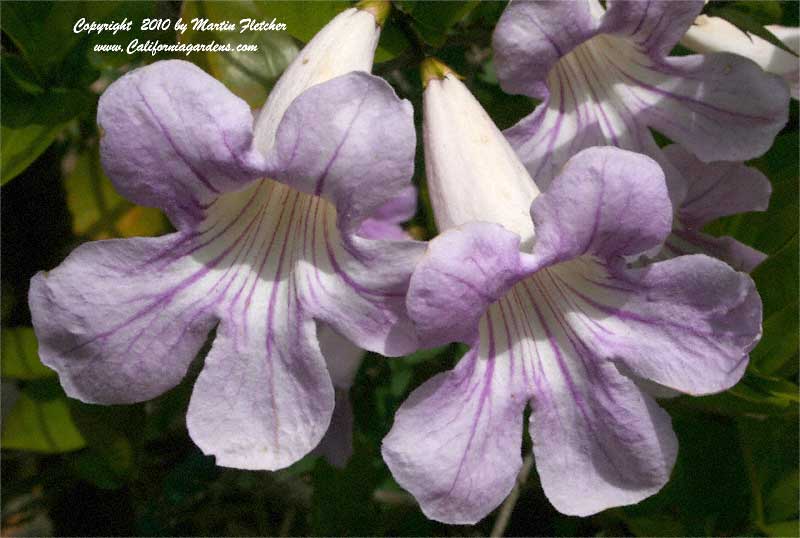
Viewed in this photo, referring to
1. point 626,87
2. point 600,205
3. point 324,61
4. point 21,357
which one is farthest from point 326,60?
point 21,357

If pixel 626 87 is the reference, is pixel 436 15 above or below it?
above

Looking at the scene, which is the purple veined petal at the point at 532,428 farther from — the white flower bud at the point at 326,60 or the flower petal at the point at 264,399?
the white flower bud at the point at 326,60

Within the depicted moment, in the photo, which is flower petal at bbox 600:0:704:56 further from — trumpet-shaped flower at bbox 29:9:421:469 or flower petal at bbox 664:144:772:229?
trumpet-shaped flower at bbox 29:9:421:469

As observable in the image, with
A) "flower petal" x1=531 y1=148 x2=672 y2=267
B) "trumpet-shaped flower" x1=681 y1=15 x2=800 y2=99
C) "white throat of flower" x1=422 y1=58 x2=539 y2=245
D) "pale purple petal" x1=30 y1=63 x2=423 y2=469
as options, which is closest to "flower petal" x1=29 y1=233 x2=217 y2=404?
"pale purple petal" x1=30 y1=63 x2=423 y2=469

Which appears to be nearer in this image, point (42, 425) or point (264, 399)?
point (264, 399)

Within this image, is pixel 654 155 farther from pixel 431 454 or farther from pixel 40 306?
pixel 40 306

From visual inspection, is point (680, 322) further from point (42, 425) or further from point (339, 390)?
point (42, 425)
